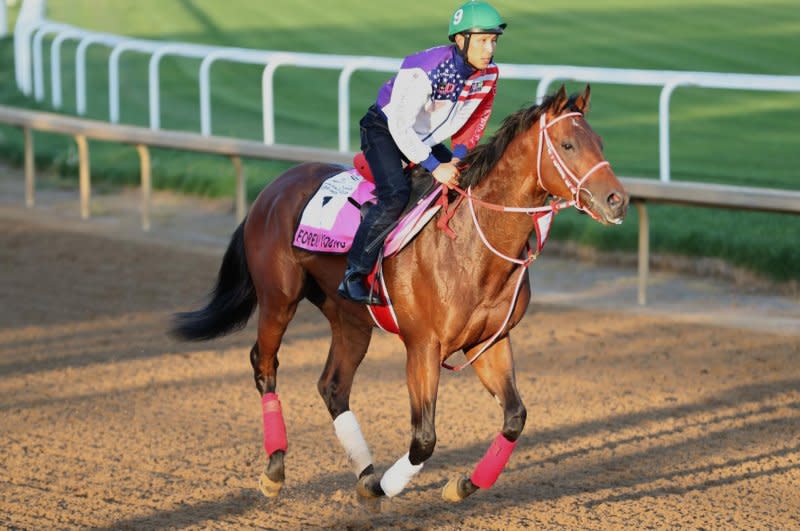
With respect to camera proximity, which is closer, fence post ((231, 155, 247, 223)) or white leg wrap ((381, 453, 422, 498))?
white leg wrap ((381, 453, 422, 498))

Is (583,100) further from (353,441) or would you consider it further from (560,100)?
(353,441)

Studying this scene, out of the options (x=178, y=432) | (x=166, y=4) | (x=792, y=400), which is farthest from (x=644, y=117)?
(x=166, y=4)

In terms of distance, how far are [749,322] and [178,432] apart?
12.7 feet

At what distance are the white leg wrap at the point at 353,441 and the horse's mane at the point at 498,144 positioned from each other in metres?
1.13

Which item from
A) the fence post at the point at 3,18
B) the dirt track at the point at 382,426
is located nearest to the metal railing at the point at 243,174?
the dirt track at the point at 382,426

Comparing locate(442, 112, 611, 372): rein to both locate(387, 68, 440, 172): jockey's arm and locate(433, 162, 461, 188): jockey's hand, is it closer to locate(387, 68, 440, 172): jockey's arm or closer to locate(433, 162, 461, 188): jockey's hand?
locate(433, 162, 461, 188): jockey's hand

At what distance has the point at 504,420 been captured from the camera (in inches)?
200

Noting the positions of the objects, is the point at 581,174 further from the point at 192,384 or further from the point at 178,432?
the point at 192,384

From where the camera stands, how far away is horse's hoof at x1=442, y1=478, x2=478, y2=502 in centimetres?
505

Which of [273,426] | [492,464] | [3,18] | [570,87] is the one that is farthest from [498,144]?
[3,18]

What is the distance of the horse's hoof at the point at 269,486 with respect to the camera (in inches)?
212

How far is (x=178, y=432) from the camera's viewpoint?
6.45 m

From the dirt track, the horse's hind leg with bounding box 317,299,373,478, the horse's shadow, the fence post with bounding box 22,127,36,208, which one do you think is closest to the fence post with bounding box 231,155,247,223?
the dirt track

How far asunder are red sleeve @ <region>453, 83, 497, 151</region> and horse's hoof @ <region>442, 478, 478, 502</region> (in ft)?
4.36
